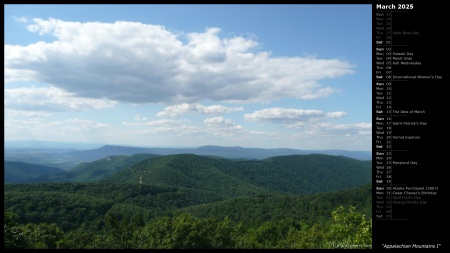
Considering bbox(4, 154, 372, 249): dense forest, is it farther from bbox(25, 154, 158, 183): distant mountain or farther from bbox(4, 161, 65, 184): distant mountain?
bbox(4, 161, 65, 184): distant mountain

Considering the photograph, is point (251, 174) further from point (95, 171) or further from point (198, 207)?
point (95, 171)

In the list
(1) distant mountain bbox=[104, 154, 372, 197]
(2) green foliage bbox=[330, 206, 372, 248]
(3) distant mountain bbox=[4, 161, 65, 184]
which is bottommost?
(3) distant mountain bbox=[4, 161, 65, 184]

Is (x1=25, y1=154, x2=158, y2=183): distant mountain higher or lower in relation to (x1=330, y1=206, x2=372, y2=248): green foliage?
lower

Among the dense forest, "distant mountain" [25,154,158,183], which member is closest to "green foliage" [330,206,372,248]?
the dense forest

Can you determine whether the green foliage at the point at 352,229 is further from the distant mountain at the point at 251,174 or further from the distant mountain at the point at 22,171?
the distant mountain at the point at 22,171

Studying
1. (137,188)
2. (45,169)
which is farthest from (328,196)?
(45,169)
